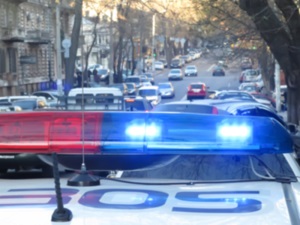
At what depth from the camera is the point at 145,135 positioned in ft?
9.10

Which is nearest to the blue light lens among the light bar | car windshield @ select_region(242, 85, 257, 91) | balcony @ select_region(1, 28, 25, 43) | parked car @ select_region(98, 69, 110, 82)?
the light bar

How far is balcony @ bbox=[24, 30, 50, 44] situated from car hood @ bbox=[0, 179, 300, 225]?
186ft

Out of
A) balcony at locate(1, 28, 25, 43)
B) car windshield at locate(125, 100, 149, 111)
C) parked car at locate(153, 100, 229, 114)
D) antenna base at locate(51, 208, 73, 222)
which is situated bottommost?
parked car at locate(153, 100, 229, 114)

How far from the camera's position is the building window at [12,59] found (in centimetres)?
5631

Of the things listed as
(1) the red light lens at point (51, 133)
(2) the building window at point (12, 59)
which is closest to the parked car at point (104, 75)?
(2) the building window at point (12, 59)

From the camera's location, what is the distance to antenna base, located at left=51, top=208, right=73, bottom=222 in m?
2.04

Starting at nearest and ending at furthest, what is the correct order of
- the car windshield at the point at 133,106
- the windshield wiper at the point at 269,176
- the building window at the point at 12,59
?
the windshield wiper at the point at 269,176
the car windshield at the point at 133,106
the building window at the point at 12,59

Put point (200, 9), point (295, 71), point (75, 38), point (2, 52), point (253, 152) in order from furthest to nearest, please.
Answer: point (2, 52), point (75, 38), point (200, 9), point (295, 71), point (253, 152)

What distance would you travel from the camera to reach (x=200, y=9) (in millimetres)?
14594

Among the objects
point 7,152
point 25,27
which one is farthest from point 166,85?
point 7,152

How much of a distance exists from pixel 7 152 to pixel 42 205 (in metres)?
0.78

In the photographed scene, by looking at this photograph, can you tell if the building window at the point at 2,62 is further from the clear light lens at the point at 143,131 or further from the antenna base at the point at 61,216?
the antenna base at the point at 61,216

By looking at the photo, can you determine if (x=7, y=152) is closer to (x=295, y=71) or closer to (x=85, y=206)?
(x=85, y=206)

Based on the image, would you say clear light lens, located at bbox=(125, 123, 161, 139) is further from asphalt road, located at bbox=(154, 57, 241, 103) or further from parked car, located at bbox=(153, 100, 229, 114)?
asphalt road, located at bbox=(154, 57, 241, 103)
